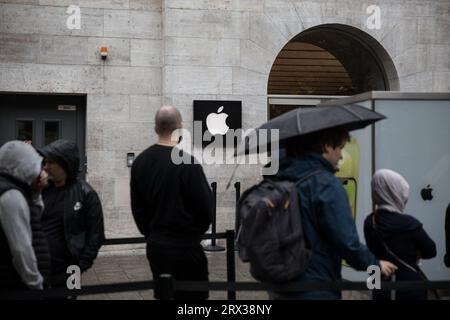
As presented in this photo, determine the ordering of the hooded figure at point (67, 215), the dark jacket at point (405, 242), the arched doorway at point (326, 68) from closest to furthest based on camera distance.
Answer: the hooded figure at point (67, 215), the dark jacket at point (405, 242), the arched doorway at point (326, 68)

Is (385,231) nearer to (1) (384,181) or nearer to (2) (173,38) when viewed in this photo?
(1) (384,181)

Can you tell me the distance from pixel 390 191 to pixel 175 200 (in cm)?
155

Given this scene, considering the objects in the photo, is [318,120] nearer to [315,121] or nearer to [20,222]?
[315,121]

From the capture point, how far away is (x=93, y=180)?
10.5m

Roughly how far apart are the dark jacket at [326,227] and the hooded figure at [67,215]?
1.70 meters

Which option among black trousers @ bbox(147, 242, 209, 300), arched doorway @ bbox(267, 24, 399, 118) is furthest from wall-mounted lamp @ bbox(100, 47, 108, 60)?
black trousers @ bbox(147, 242, 209, 300)

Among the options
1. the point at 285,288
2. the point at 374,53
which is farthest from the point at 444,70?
the point at 285,288

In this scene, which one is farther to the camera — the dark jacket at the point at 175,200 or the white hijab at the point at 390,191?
the white hijab at the point at 390,191

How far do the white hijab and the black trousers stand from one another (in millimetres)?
1373

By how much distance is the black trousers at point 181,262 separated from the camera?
465cm

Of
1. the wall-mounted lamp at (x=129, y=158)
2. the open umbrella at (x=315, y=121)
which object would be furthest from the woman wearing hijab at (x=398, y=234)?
the wall-mounted lamp at (x=129, y=158)

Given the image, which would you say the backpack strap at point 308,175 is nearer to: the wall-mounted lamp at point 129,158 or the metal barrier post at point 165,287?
the metal barrier post at point 165,287

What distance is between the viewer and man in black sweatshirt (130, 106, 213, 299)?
465 cm

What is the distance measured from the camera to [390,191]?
4.83 meters
